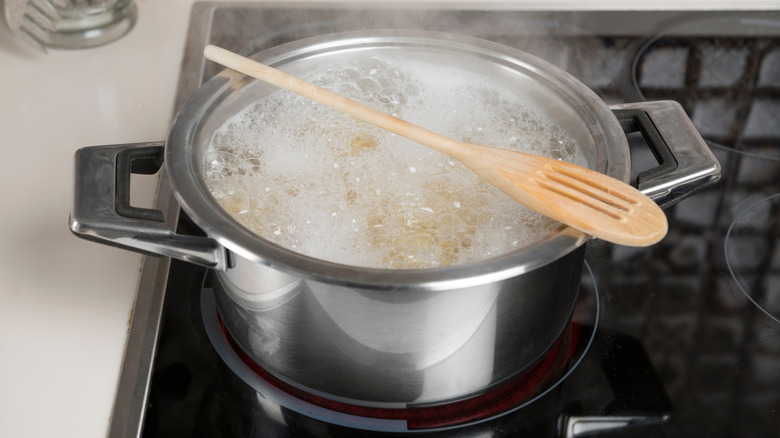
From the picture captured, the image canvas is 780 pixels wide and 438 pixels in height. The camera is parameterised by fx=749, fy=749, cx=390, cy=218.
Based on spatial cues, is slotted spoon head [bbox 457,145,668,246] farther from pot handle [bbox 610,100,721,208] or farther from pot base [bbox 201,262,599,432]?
pot base [bbox 201,262,599,432]

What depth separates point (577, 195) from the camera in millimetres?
664

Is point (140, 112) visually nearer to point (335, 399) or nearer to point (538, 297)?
point (335, 399)

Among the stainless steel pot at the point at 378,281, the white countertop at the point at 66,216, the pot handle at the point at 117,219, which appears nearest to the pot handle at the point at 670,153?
the stainless steel pot at the point at 378,281

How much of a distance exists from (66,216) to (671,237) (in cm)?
74

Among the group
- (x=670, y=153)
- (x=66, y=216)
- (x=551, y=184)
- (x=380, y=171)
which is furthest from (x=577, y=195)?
(x=66, y=216)

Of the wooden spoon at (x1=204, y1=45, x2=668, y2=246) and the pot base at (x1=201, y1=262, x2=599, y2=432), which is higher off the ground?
the wooden spoon at (x1=204, y1=45, x2=668, y2=246)

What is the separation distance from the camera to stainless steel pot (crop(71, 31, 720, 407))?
605mm

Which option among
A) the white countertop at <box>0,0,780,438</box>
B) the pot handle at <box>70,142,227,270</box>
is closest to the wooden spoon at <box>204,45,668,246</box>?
the pot handle at <box>70,142,227,270</box>

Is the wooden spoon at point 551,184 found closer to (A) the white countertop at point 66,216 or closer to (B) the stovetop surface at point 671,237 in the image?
(B) the stovetop surface at point 671,237

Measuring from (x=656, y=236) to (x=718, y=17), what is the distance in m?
0.76

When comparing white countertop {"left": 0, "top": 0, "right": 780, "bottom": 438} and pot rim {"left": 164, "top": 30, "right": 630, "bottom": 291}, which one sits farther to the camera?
white countertop {"left": 0, "top": 0, "right": 780, "bottom": 438}

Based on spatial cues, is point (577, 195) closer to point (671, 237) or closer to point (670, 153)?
point (670, 153)

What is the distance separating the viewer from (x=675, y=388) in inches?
29.9

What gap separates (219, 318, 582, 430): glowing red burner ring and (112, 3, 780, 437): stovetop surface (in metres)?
0.03
